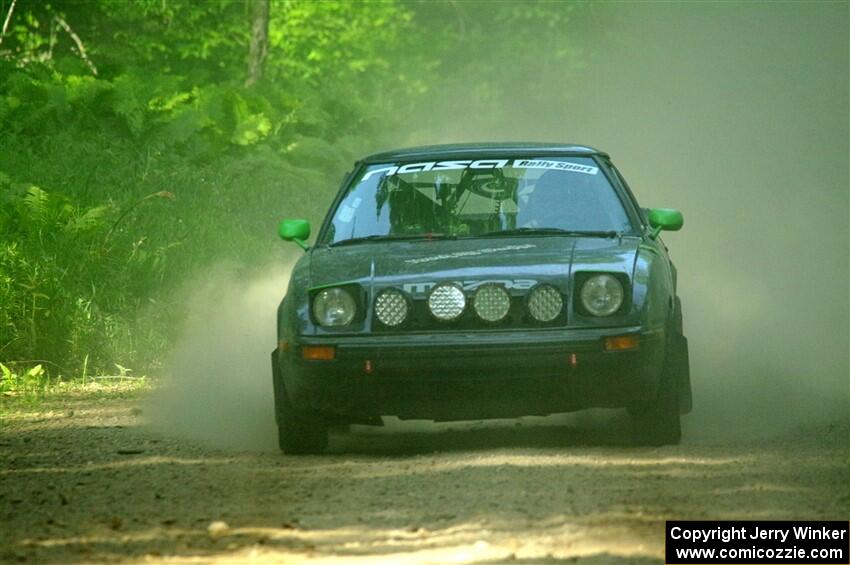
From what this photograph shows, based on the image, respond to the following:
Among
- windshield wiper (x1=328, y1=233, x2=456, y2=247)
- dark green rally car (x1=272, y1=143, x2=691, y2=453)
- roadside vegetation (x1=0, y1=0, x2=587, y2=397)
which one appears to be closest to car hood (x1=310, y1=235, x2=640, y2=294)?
dark green rally car (x1=272, y1=143, x2=691, y2=453)

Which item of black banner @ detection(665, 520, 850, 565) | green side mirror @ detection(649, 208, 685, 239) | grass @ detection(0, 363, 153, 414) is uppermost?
green side mirror @ detection(649, 208, 685, 239)

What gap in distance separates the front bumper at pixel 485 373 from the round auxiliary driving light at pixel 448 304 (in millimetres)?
100

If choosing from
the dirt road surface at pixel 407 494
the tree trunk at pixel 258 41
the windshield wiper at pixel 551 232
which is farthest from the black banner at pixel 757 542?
Result: the tree trunk at pixel 258 41

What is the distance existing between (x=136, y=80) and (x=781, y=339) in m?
9.98

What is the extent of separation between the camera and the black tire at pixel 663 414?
8.24 metres

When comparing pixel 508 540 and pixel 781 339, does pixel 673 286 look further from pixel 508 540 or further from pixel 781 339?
pixel 781 339

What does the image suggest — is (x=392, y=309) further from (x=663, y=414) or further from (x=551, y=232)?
(x=663, y=414)

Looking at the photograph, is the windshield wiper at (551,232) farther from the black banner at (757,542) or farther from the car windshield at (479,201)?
the black banner at (757,542)

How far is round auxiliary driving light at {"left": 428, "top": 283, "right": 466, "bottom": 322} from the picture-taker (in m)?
8.07

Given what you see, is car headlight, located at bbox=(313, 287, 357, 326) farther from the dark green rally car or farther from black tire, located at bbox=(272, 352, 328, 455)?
black tire, located at bbox=(272, 352, 328, 455)

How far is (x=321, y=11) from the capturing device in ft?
94.3

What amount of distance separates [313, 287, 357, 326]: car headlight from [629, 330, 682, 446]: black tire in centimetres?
143

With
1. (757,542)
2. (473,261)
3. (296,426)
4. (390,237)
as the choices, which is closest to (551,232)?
A: (473,261)

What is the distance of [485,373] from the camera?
7.97 meters
